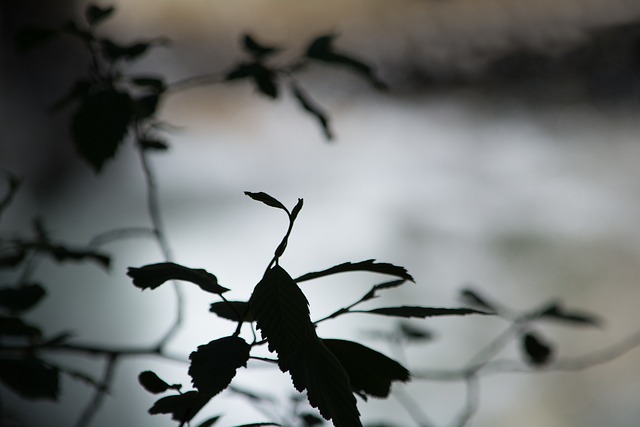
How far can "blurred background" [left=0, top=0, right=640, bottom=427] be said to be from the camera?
2.24 m

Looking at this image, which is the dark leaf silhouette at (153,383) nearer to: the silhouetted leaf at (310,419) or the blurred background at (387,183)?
the silhouetted leaf at (310,419)

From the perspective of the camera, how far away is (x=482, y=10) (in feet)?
8.57

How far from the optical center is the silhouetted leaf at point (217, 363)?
41 cm

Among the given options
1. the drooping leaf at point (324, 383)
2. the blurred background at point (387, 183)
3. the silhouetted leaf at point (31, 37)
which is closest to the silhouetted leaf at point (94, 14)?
the silhouetted leaf at point (31, 37)

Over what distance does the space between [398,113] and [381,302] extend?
73 cm

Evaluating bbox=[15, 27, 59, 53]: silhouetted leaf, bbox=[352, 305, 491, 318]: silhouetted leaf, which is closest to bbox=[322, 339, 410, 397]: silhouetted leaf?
bbox=[352, 305, 491, 318]: silhouetted leaf

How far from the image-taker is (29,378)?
587 millimetres

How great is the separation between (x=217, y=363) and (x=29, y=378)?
0.25 m

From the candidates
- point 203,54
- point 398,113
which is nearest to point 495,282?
point 398,113

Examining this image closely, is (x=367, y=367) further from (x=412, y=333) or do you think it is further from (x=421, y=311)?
(x=412, y=333)

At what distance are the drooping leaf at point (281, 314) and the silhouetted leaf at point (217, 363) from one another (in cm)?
3

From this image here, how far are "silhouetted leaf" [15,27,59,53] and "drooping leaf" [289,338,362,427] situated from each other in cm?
53

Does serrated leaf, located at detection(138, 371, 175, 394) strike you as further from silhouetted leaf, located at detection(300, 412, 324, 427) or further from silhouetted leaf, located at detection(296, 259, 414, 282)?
silhouetted leaf, located at detection(300, 412, 324, 427)

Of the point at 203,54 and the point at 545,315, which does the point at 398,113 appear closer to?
the point at 203,54
